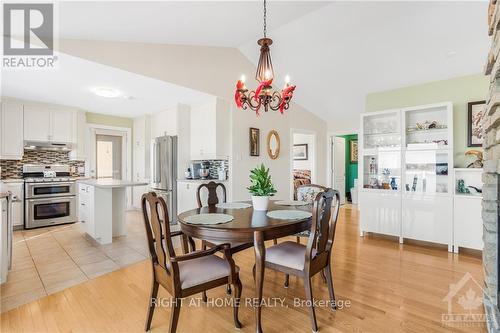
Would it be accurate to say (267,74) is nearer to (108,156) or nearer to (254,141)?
(254,141)

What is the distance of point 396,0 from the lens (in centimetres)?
289

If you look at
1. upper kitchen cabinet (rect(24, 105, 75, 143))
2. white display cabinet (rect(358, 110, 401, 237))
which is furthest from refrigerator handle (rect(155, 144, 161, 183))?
white display cabinet (rect(358, 110, 401, 237))

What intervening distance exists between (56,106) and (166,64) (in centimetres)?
288

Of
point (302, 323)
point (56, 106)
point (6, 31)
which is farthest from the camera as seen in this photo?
point (56, 106)

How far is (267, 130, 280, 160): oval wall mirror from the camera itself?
5.23m

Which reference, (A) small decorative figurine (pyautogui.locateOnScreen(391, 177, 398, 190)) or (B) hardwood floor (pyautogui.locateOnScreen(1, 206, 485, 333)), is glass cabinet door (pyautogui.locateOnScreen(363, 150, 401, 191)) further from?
(B) hardwood floor (pyautogui.locateOnScreen(1, 206, 485, 333))

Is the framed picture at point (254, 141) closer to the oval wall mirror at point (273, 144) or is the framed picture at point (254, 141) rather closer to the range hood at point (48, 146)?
the oval wall mirror at point (273, 144)

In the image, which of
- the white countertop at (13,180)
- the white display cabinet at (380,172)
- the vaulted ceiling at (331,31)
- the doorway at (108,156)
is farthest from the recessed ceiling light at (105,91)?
the white display cabinet at (380,172)

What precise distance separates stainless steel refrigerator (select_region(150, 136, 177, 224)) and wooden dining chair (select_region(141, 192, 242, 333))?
3155 millimetres

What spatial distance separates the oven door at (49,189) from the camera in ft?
14.8

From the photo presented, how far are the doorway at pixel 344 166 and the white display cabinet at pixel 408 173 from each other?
92.6 inches

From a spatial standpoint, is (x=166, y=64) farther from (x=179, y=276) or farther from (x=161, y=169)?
(x=179, y=276)

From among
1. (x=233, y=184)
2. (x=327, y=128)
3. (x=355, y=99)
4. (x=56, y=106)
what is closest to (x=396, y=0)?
(x=355, y=99)

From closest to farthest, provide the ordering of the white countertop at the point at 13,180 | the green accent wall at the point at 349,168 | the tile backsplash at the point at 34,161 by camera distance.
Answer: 1. the white countertop at the point at 13,180
2. the tile backsplash at the point at 34,161
3. the green accent wall at the point at 349,168
